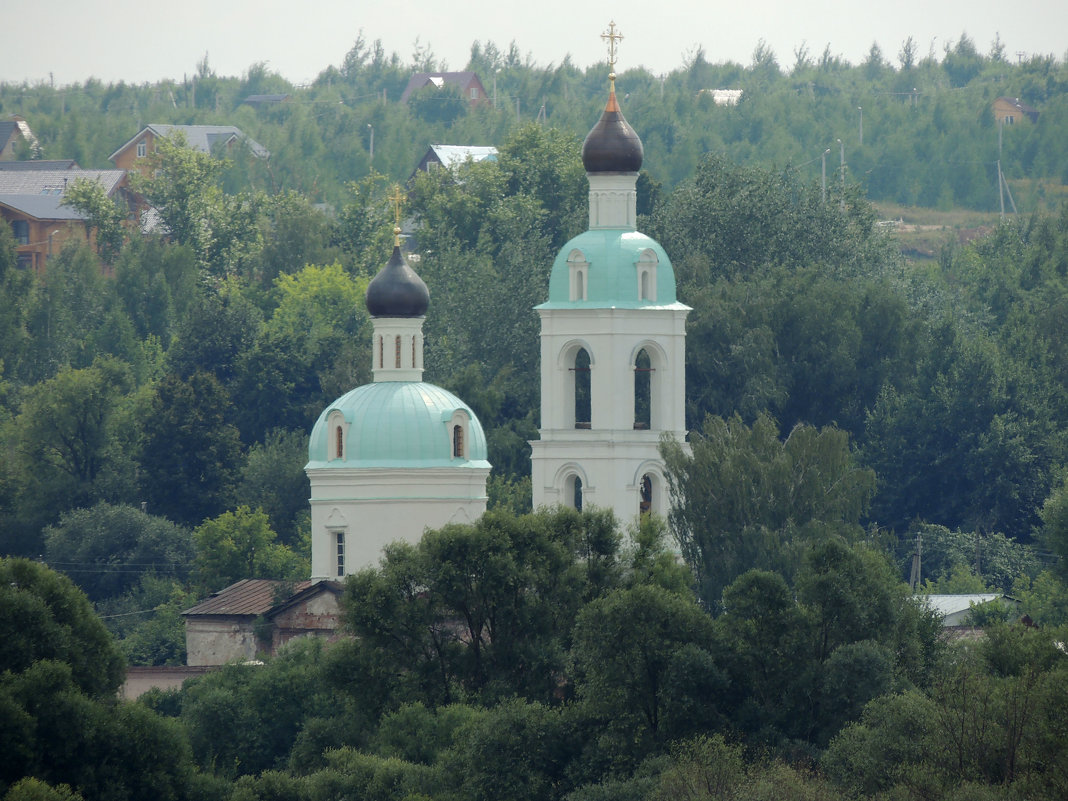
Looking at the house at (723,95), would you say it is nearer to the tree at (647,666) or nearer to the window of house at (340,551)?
the window of house at (340,551)

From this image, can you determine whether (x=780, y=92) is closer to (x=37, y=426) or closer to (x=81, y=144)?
(x=81, y=144)

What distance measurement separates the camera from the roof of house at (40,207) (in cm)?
11775

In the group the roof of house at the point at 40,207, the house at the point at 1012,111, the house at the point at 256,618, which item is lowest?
the house at the point at 256,618

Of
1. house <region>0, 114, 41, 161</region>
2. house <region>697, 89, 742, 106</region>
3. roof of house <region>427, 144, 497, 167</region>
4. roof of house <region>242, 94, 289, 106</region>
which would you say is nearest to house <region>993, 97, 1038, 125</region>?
house <region>697, 89, 742, 106</region>

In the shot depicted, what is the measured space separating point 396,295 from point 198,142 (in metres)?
77.2

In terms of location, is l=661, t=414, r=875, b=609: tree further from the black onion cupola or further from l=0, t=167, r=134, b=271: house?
l=0, t=167, r=134, b=271: house

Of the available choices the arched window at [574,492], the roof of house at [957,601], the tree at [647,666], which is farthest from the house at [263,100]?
the tree at [647,666]

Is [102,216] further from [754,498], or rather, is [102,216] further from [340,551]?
[754,498]

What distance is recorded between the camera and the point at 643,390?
2849 inches

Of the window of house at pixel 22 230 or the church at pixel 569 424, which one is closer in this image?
the church at pixel 569 424

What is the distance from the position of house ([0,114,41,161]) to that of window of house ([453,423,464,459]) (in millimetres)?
80000

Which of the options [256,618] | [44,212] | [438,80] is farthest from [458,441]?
[438,80]

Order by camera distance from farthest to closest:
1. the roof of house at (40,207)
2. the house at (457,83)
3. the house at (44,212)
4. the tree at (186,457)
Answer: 1. the house at (457,83)
2. the roof of house at (40,207)
3. the house at (44,212)
4. the tree at (186,457)

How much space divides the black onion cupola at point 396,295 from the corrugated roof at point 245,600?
5368mm
